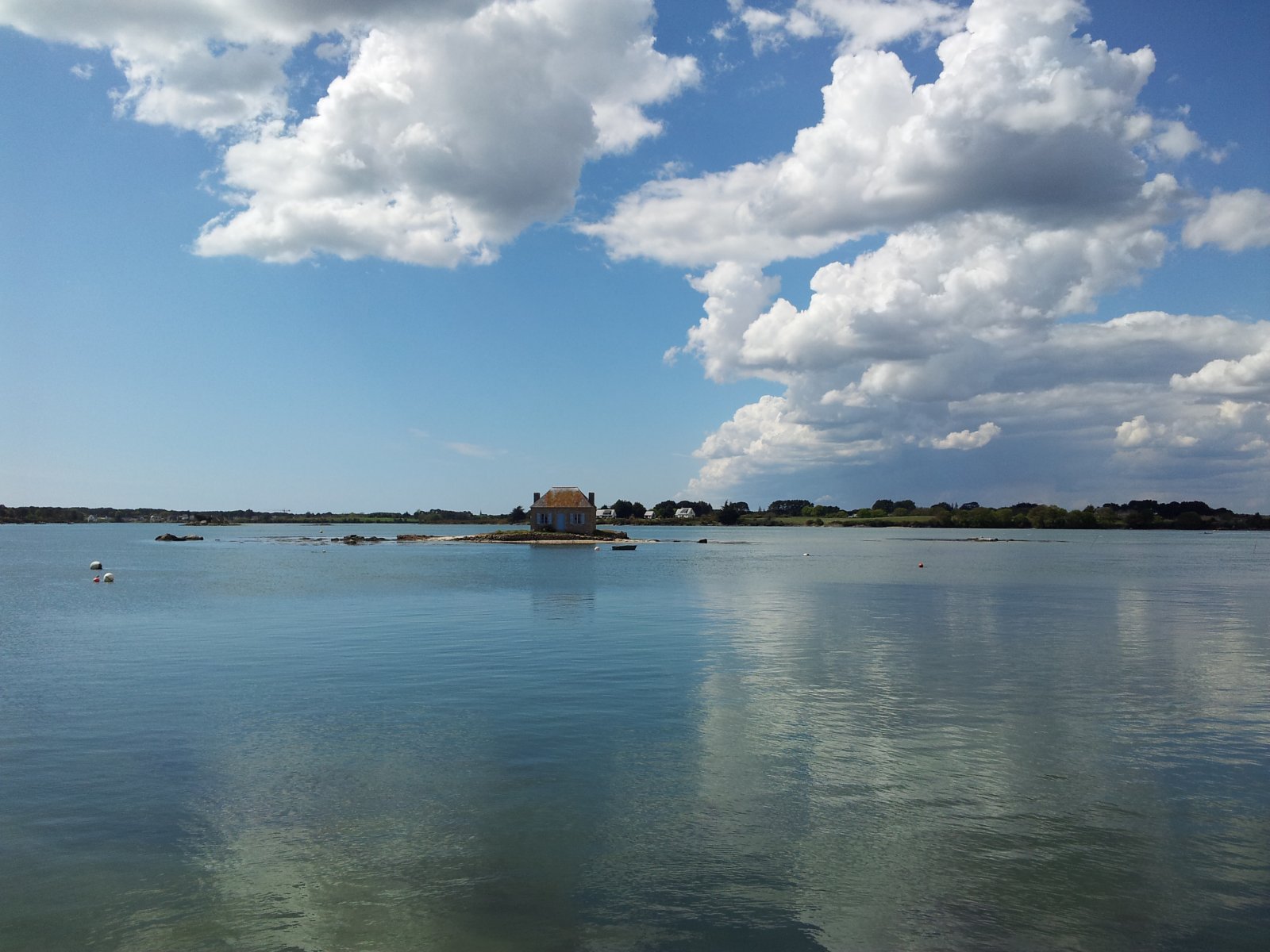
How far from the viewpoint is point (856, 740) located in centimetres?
1759

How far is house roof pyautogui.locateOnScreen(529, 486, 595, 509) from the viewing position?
143750 mm

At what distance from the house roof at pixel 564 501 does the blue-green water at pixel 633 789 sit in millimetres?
107598

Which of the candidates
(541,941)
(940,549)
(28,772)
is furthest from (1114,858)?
(940,549)

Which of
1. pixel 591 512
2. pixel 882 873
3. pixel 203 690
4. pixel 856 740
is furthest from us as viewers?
pixel 591 512

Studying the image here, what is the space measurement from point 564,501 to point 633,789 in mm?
130841

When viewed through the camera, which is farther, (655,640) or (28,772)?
(655,640)

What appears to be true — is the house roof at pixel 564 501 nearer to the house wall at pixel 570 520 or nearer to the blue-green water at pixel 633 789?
the house wall at pixel 570 520

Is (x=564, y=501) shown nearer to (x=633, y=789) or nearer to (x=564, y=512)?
(x=564, y=512)

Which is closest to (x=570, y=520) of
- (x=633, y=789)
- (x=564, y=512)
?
(x=564, y=512)

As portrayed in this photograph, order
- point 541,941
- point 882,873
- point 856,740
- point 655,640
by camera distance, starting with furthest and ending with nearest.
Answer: point 655,640
point 856,740
point 882,873
point 541,941

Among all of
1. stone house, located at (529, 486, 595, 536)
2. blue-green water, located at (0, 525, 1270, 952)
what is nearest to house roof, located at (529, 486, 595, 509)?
stone house, located at (529, 486, 595, 536)

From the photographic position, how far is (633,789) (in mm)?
Answer: 14484

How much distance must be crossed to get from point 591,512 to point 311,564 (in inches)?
2415

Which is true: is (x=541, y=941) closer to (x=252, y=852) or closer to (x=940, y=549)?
(x=252, y=852)
